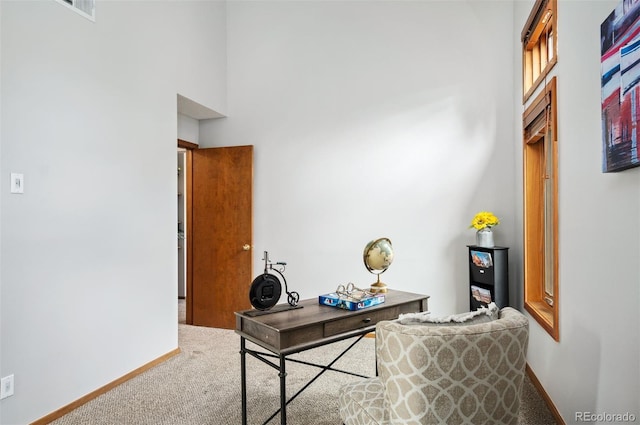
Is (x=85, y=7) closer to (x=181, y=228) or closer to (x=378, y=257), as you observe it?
(x=378, y=257)

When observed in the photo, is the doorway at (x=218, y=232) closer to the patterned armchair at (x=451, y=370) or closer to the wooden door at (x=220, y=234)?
the wooden door at (x=220, y=234)

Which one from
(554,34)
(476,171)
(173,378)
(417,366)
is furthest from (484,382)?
(476,171)

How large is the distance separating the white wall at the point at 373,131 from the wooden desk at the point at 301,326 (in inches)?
69.4

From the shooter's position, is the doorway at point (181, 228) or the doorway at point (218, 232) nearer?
the doorway at point (218, 232)

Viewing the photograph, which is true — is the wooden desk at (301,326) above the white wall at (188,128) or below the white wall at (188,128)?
below

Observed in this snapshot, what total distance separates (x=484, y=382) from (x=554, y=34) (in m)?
2.29

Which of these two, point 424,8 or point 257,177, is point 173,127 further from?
point 424,8

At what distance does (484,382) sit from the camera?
1531mm

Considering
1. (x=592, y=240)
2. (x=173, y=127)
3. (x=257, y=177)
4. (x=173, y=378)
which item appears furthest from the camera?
(x=257, y=177)

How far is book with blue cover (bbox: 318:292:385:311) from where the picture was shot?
244cm

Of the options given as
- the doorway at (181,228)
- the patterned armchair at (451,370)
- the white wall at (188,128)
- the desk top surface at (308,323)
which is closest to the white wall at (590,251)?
the patterned armchair at (451,370)

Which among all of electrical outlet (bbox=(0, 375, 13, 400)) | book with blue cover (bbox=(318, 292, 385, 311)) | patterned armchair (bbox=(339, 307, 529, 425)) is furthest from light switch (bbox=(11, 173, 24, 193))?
patterned armchair (bbox=(339, 307, 529, 425))

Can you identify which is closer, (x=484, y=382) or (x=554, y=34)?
(x=484, y=382)

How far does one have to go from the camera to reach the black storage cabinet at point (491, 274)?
12.1 ft
